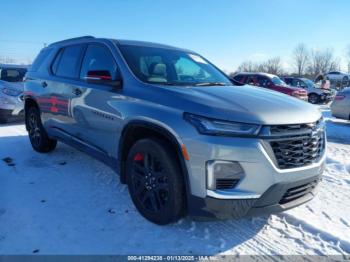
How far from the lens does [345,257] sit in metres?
2.62

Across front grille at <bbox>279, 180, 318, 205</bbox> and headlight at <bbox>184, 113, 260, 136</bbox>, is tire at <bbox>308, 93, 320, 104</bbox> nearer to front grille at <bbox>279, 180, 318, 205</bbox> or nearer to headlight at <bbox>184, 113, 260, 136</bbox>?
front grille at <bbox>279, 180, 318, 205</bbox>

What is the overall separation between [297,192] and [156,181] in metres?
1.26

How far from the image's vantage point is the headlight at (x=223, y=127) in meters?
2.47

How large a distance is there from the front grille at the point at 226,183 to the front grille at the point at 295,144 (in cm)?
39

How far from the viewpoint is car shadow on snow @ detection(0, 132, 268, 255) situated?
106 inches

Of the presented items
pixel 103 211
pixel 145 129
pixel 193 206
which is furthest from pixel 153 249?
pixel 145 129

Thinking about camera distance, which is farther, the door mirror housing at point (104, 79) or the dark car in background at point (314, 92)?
the dark car in background at point (314, 92)

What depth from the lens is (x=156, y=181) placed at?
2.91 meters

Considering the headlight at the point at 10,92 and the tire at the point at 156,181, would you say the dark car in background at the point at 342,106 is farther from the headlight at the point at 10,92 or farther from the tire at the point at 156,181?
the headlight at the point at 10,92

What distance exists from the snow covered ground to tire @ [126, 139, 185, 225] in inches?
7.4

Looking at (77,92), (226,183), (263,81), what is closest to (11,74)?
(77,92)

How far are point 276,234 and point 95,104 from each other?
2393 millimetres

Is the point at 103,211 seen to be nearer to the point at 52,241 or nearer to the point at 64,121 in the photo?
the point at 52,241

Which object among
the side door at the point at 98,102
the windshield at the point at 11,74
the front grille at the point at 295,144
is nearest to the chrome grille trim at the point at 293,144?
the front grille at the point at 295,144
